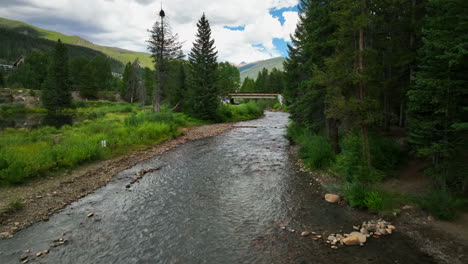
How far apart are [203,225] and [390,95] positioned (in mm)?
14972

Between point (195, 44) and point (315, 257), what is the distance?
1400 inches

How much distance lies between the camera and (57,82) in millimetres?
55250

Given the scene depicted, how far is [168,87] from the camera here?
4166 cm

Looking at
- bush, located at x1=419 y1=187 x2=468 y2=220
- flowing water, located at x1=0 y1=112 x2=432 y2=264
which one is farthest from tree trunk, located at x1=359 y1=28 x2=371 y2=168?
bush, located at x1=419 y1=187 x2=468 y2=220

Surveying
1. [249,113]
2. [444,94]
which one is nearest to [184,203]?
[444,94]

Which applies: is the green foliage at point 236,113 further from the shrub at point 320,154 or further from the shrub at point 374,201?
the shrub at point 374,201

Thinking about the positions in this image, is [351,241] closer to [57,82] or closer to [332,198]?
[332,198]

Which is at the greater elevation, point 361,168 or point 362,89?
point 362,89

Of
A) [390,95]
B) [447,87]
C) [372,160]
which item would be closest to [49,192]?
[372,160]

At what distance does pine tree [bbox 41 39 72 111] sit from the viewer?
181 ft

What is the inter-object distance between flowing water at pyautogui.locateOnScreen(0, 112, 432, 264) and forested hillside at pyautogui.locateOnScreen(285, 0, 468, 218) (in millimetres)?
2290

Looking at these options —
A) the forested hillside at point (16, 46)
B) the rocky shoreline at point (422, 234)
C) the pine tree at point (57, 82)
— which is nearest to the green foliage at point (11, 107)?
the pine tree at point (57, 82)

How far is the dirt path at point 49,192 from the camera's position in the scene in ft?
28.8

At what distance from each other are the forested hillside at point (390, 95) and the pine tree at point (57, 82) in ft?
196
